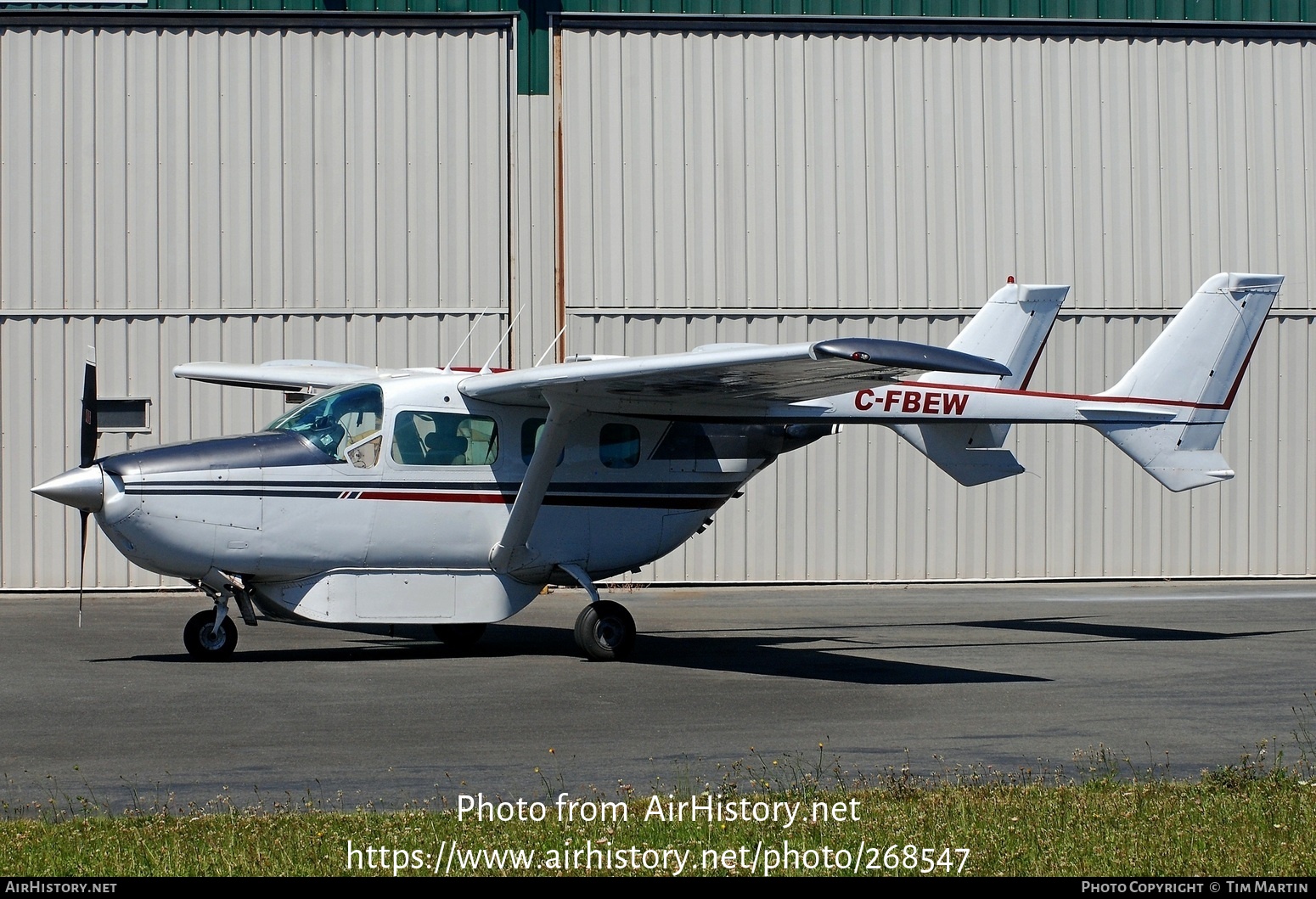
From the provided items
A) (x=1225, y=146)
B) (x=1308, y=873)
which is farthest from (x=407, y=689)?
(x=1225, y=146)

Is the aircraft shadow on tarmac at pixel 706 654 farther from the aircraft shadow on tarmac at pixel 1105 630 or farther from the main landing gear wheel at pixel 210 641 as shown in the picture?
the aircraft shadow on tarmac at pixel 1105 630

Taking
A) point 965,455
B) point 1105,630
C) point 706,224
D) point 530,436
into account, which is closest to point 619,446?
point 530,436

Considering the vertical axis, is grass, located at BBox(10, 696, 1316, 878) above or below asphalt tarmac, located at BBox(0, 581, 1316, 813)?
above

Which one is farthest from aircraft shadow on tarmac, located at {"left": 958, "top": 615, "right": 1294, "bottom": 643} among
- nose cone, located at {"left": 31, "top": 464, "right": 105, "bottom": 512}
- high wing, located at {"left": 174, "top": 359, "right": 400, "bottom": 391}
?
nose cone, located at {"left": 31, "top": 464, "right": 105, "bottom": 512}

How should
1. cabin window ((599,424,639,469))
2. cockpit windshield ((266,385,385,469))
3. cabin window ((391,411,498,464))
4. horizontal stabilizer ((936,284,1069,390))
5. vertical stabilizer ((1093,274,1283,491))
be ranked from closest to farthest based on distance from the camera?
1. cockpit windshield ((266,385,385,469))
2. cabin window ((391,411,498,464))
3. cabin window ((599,424,639,469))
4. vertical stabilizer ((1093,274,1283,491))
5. horizontal stabilizer ((936,284,1069,390))

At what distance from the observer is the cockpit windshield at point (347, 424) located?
1157 centimetres

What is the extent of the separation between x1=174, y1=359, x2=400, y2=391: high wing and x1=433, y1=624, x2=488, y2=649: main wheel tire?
2.74 m

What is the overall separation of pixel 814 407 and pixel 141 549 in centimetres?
577

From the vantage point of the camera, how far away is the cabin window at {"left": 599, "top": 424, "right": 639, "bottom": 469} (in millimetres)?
12398

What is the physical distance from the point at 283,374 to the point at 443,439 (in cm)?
350

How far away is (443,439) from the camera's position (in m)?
11.9

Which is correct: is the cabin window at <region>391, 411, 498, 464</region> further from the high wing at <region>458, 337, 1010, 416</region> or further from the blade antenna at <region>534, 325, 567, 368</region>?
the blade antenna at <region>534, 325, 567, 368</region>

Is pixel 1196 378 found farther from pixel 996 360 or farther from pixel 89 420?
pixel 89 420

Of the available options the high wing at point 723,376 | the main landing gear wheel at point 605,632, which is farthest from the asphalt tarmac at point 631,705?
the high wing at point 723,376
